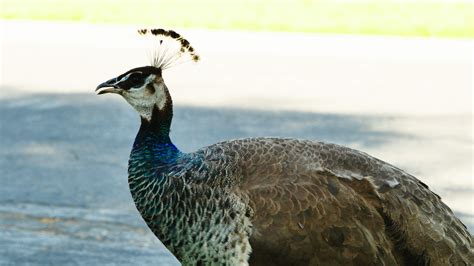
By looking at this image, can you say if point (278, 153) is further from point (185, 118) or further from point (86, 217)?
point (185, 118)

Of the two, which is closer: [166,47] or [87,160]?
[166,47]

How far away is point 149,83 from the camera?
4652 mm

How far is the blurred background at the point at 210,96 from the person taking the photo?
278 inches

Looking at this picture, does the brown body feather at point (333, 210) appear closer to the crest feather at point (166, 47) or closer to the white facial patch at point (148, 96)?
the white facial patch at point (148, 96)

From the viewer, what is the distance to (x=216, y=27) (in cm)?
1552

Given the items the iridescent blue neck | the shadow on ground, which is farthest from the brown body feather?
the shadow on ground

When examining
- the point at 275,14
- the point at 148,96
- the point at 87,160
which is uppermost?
the point at 275,14

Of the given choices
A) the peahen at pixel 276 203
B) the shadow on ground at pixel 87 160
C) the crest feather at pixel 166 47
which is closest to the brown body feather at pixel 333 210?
the peahen at pixel 276 203

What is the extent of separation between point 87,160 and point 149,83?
3.69 meters

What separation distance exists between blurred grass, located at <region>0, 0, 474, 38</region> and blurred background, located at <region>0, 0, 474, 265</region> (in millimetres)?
35

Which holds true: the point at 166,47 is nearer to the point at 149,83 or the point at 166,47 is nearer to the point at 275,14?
the point at 149,83

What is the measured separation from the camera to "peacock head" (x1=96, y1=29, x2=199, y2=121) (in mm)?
4656

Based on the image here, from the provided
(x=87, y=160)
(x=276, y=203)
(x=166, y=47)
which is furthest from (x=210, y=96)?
(x=276, y=203)

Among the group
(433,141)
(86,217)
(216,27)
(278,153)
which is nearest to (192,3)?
(216,27)
